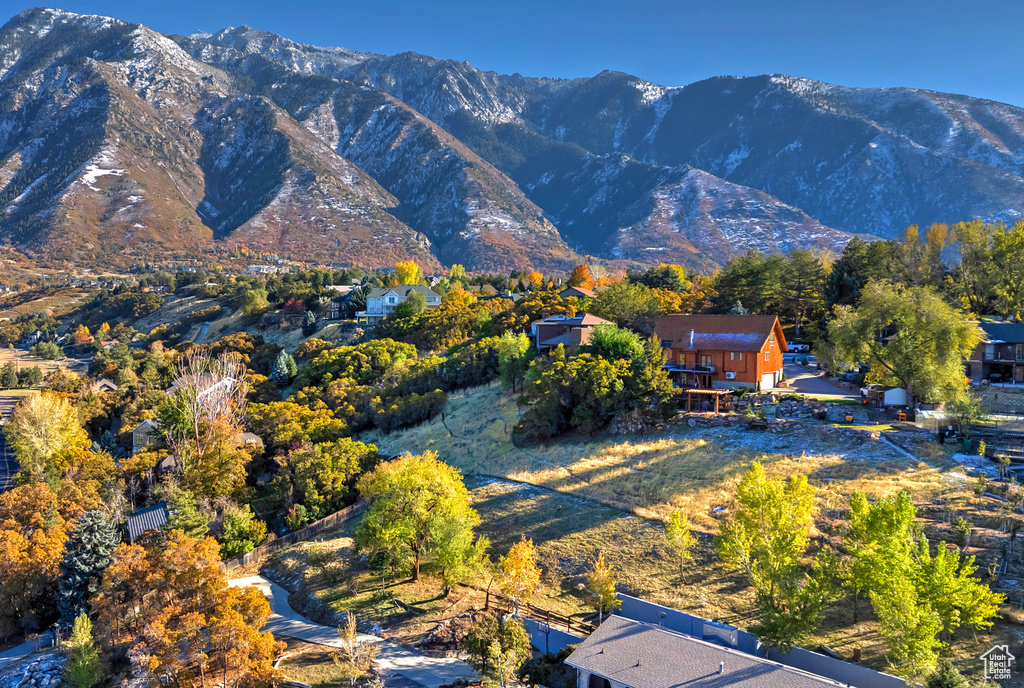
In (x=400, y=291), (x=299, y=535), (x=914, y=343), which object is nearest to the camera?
(x=299, y=535)

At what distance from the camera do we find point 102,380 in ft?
251

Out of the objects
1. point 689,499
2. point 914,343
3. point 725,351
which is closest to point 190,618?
point 689,499

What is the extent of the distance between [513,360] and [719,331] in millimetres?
17405

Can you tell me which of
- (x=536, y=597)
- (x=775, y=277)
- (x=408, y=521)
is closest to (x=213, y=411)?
(x=408, y=521)

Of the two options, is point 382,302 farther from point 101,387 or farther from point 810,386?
point 810,386

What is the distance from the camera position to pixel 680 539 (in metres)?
27.3

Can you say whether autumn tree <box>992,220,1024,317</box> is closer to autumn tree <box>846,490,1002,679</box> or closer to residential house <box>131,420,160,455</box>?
autumn tree <box>846,490,1002,679</box>

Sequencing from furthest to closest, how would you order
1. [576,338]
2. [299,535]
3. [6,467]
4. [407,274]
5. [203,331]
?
[407,274]
[203,331]
[6,467]
[576,338]
[299,535]

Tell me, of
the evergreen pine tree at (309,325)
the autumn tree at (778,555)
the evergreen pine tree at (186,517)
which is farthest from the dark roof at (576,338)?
the evergreen pine tree at (309,325)

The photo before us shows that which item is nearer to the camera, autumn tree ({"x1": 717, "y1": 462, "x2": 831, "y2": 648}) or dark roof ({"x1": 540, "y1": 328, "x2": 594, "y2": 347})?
autumn tree ({"x1": 717, "y1": 462, "x2": 831, "y2": 648})

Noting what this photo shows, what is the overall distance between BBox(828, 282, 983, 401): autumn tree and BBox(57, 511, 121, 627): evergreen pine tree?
46035 mm

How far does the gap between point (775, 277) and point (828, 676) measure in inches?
2028

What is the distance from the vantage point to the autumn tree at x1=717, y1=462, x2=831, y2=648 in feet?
71.8

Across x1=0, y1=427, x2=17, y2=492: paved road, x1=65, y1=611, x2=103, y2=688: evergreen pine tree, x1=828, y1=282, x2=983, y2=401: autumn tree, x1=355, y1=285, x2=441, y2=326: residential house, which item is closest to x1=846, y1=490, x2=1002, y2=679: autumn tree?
x1=828, y1=282, x2=983, y2=401: autumn tree
